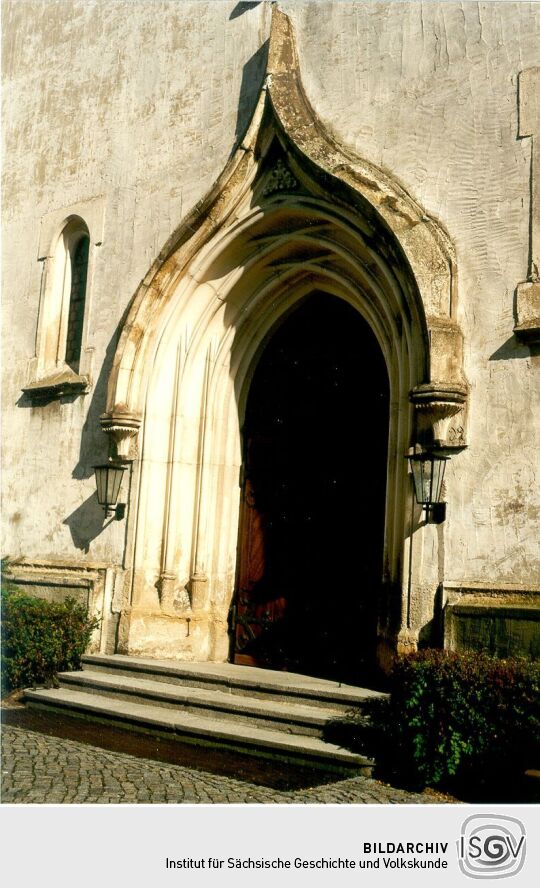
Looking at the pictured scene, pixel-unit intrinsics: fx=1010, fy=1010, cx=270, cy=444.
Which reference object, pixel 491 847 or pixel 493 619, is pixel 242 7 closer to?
pixel 493 619

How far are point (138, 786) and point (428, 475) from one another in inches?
122

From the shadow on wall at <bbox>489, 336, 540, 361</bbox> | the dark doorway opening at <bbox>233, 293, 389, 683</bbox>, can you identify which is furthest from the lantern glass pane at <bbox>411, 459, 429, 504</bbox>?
the dark doorway opening at <bbox>233, 293, 389, 683</bbox>

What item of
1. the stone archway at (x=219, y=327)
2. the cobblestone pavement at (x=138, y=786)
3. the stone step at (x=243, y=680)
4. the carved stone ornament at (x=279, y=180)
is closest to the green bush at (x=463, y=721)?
the cobblestone pavement at (x=138, y=786)

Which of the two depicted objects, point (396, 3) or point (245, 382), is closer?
point (396, 3)

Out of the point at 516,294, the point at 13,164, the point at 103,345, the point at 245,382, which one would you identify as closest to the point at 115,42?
the point at 13,164

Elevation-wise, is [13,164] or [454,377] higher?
[13,164]

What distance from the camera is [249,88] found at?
10.0 metres

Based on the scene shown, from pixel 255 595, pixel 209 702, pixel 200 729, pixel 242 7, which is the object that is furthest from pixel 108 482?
pixel 242 7

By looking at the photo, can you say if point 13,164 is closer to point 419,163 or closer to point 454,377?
point 419,163

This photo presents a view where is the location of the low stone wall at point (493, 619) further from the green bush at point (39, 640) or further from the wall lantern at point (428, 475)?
the green bush at point (39, 640)

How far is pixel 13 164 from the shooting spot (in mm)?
12703

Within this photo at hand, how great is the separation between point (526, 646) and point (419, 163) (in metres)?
4.15

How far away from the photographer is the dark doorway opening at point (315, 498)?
939 centimetres

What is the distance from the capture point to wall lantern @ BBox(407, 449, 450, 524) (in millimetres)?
7707
